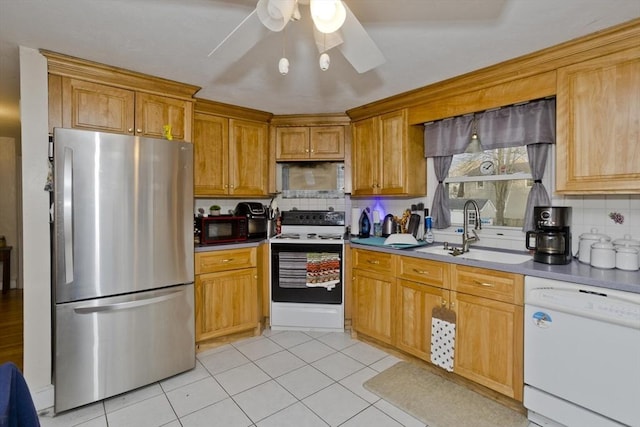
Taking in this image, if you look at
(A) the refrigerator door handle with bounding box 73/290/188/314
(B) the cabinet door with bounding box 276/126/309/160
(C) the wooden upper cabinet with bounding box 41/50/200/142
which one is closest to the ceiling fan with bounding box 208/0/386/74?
(C) the wooden upper cabinet with bounding box 41/50/200/142

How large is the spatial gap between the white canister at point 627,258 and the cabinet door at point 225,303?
2697 millimetres

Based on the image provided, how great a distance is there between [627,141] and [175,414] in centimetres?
313

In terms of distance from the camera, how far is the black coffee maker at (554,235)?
1.98 meters

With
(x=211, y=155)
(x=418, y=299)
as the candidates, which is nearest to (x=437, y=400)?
(x=418, y=299)

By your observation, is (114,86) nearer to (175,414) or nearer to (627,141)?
(175,414)

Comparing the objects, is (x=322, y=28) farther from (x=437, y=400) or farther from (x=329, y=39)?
(x=437, y=400)

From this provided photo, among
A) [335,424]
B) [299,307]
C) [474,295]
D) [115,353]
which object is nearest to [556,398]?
[474,295]

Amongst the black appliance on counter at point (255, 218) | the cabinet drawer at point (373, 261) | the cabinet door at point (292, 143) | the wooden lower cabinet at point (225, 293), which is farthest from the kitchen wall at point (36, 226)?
the cabinet drawer at point (373, 261)

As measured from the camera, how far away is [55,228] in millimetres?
1912

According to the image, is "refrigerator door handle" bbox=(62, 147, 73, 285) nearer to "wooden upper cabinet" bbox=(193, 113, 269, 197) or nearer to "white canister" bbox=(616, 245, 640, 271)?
"wooden upper cabinet" bbox=(193, 113, 269, 197)

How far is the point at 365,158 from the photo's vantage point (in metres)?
3.27

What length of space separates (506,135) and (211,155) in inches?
102

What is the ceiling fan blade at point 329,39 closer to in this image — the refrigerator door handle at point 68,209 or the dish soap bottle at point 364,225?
the refrigerator door handle at point 68,209

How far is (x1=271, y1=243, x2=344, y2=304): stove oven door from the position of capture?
311 cm
